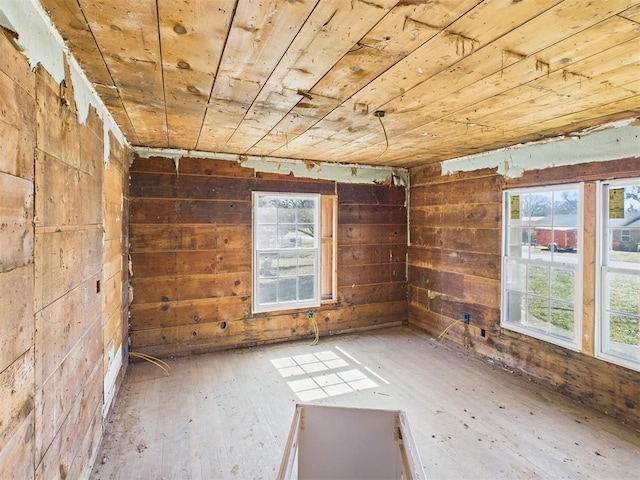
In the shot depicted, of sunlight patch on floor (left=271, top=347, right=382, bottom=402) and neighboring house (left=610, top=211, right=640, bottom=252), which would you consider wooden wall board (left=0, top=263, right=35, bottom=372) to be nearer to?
sunlight patch on floor (left=271, top=347, right=382, bottom=402)

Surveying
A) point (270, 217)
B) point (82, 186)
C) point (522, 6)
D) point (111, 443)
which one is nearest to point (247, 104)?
point (82, 186)

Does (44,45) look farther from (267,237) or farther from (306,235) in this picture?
(306,235)

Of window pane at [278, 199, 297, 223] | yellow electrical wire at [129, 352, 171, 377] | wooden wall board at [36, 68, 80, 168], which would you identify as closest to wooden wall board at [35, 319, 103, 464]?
wooden wall board at [36, 68, 80, 168]

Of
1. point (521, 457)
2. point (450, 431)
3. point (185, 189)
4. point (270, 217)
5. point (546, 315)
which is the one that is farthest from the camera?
point (270, 217)

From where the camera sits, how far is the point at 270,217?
4.46 metres

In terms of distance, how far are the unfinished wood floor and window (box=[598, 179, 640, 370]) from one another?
0.59 m

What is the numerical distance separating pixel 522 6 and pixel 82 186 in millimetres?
2263

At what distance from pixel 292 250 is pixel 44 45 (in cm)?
338

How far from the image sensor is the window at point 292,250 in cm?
441

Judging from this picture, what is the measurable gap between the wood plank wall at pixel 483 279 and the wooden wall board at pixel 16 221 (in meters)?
3.75

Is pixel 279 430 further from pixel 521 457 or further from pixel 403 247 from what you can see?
pixel 403 247

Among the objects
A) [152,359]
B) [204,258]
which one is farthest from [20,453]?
[204,258]

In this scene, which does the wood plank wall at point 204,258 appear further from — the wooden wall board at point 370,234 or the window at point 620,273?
the window at point 620,273

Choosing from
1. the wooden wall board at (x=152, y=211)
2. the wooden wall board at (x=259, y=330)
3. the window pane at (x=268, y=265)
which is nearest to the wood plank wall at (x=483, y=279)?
the wooden wall board at (x=259, y=330)
